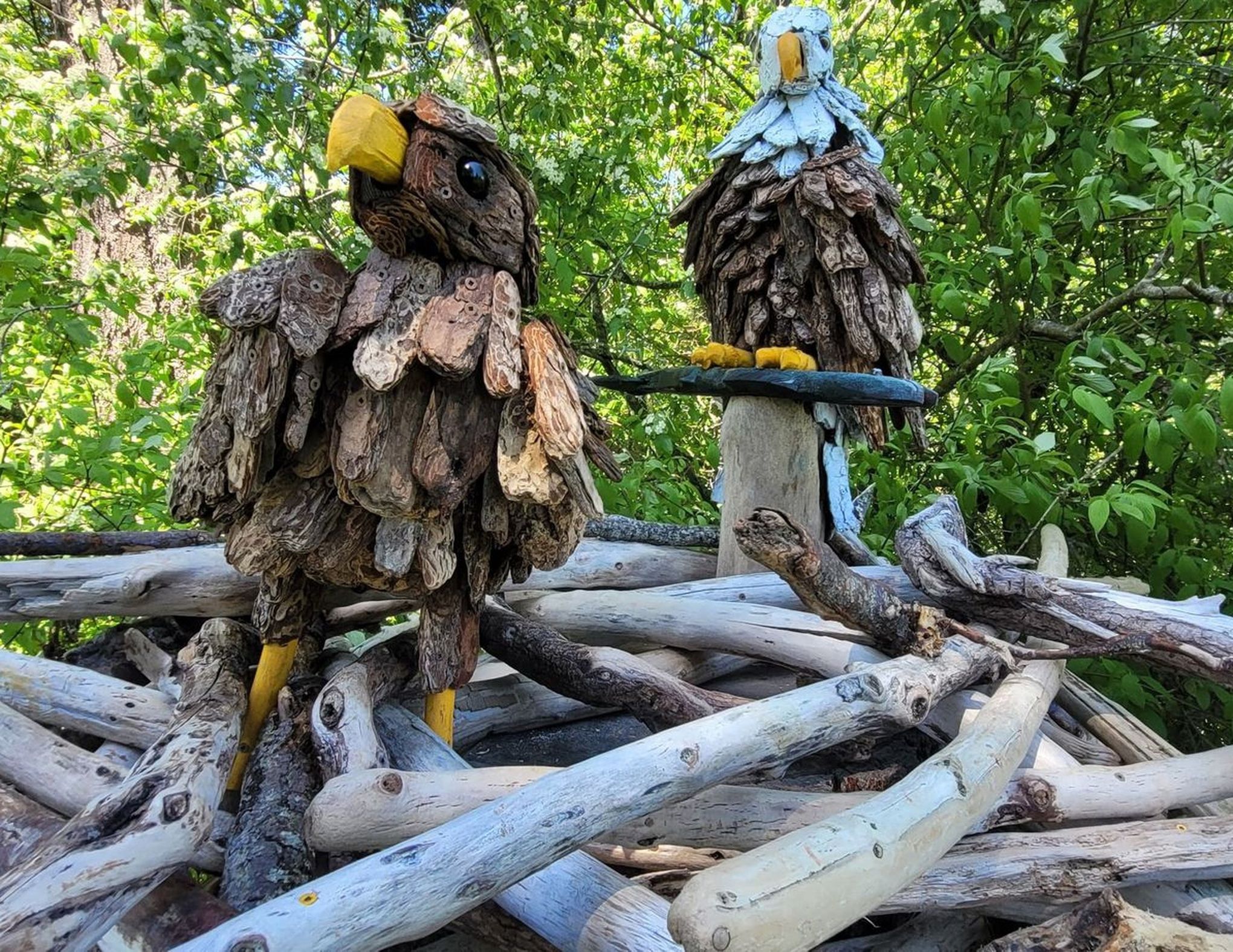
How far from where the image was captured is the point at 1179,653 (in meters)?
1.31

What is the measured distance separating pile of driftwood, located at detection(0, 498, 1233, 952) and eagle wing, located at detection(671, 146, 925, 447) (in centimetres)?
45

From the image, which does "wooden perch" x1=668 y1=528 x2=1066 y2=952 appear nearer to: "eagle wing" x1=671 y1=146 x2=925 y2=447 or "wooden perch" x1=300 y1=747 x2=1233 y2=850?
"wooden perch" x1=300 y1=747 x2=1233 y2=850

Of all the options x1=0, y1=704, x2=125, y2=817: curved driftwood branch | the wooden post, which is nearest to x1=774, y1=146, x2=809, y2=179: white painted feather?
the wooden post

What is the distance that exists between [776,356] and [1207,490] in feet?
5.39

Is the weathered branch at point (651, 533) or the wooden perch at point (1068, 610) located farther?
the weathered branch at point (651, 533)

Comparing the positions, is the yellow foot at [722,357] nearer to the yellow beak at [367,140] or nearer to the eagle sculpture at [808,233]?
the eagle sculpture at [808,233]

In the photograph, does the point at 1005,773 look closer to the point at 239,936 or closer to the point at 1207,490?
the point at 239,936

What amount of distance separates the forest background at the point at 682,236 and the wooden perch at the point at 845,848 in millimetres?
786

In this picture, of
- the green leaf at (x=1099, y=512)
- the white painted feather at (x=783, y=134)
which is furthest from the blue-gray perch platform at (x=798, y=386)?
the white painted feather at (x=783, y=134)

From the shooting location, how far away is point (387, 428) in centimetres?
102

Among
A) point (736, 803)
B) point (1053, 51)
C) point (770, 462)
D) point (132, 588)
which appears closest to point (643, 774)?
point (736, 803)

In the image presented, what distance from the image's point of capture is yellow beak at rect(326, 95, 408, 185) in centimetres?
95

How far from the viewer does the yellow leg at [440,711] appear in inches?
48.6

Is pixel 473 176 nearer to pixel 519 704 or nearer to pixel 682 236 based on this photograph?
pixel 519 704
